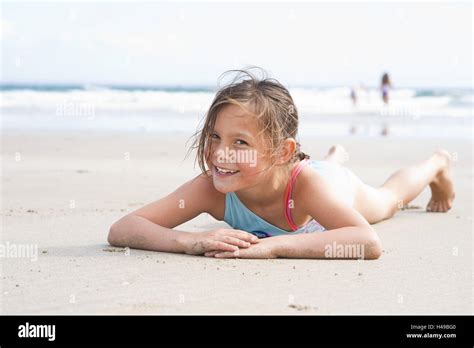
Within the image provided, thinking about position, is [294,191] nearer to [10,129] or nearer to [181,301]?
[181,301]

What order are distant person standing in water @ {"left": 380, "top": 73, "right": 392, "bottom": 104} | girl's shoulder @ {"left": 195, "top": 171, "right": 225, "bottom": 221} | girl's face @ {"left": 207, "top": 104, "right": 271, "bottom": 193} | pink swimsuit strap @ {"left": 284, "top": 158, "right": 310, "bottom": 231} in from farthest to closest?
distant person standing in water @ {"left": 380, "top": 73, "right": 392, "bottom": 104}
girl's shoulder @ {"left": 195, "top": 171, "right": 225, "bottom": 221}
pink swimsuit strap @ {"left": 284, "top": 158, "right": 310, "bottom": 231}
girl's face @ {"left": 207, "top": 104, "right": 271, "bottom": 193}

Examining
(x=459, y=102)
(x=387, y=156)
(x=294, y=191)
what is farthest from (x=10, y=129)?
(x=459, y=102)

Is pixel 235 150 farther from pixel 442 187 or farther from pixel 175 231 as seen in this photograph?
pixel 442 187

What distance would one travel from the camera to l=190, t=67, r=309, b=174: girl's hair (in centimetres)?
431

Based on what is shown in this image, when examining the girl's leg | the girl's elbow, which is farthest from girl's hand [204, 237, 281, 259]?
the girl's leg

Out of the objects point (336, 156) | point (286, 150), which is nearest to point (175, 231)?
point (286, 150)

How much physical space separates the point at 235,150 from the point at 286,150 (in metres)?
0.39

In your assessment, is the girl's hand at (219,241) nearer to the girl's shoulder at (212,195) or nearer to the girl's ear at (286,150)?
the girl's shoulder at (212,195)

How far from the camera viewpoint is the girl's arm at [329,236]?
4363 millimetres

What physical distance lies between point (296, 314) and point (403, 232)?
2.67 meters

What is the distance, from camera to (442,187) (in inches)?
267

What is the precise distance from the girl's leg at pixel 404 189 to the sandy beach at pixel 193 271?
15 cm

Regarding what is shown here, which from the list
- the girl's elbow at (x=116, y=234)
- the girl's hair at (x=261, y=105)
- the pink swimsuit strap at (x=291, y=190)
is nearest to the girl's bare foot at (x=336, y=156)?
the pink swimsuit strap at (x=291, y=190)

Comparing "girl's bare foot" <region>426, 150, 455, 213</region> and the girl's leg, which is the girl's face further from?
"girl's bare foot" <region>426, 150, 455, 213</region>
